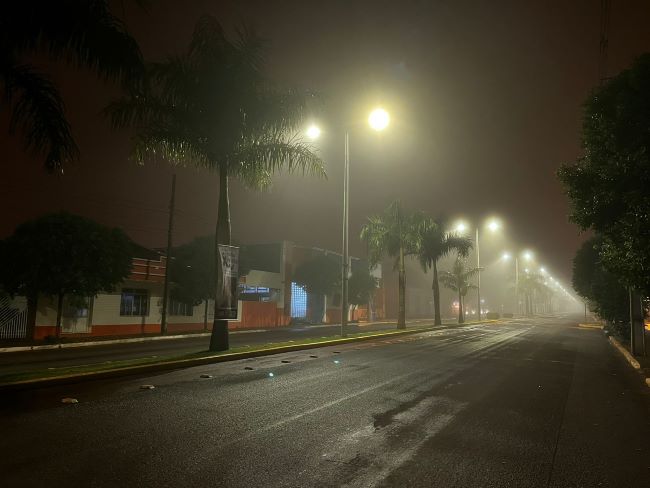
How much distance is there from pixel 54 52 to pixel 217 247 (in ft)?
23.5

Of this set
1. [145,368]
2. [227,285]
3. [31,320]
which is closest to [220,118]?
[227,285]

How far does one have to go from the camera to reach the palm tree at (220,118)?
14.6 m

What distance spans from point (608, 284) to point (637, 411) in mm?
16956

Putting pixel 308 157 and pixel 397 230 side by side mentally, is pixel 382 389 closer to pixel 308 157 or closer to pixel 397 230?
pixel 308 157

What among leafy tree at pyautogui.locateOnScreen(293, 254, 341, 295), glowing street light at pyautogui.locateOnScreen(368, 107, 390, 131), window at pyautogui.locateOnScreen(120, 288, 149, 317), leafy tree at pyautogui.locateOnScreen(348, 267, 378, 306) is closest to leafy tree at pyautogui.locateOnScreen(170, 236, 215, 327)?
window at pyautogui.locateOnScreen(120, 288, 149, 317)

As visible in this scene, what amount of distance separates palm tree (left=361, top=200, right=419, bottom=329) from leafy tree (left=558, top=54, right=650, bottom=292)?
21.9m

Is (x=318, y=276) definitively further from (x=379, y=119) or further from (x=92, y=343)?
(x=379, y=119)

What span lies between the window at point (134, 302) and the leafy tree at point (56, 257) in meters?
7.46

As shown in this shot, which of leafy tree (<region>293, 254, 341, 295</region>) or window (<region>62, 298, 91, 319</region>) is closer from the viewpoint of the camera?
window (<region>62, 298, 91, 319</region>)

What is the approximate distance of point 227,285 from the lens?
50.8ft

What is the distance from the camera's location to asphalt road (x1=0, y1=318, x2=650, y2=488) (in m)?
4.69

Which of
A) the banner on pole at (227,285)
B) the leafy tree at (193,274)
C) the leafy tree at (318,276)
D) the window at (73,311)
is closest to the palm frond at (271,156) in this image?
the banner on pole at (227,285)

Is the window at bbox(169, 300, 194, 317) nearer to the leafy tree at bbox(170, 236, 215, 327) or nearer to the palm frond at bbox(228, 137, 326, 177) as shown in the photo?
the leafy tree at bbox(170, 236, 215, 327)

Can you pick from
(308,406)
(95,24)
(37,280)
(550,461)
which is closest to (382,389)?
(308,406)
